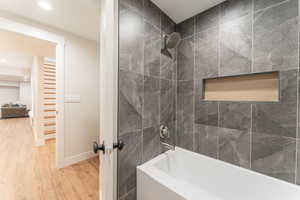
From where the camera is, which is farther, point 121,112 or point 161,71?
point 161,71

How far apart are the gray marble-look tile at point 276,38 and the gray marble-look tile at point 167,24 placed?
923 millimetres

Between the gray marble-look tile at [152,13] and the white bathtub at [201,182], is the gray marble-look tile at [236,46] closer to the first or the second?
the gray marble-look tile at [152,13]

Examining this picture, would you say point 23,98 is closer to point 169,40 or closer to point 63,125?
point 63,125

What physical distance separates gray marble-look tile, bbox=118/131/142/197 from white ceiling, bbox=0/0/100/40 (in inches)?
65.1

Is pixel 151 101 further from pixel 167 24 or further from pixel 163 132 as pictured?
pixel 167 24

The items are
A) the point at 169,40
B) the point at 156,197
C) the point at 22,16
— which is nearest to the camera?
the point at 156,197

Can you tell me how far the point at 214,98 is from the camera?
1.51 meters

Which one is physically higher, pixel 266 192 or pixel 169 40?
pixel 169 40

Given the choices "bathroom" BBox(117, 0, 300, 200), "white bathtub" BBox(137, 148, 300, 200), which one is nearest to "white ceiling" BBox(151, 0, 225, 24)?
"bathroom" BBox(117, 0, 300, 200)

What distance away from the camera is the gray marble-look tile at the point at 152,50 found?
134cm

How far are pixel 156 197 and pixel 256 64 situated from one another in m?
1.54

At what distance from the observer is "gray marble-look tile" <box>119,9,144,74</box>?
113 centimetres

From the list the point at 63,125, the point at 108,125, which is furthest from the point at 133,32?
the point at 63,125

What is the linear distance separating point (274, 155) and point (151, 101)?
1248 mm
